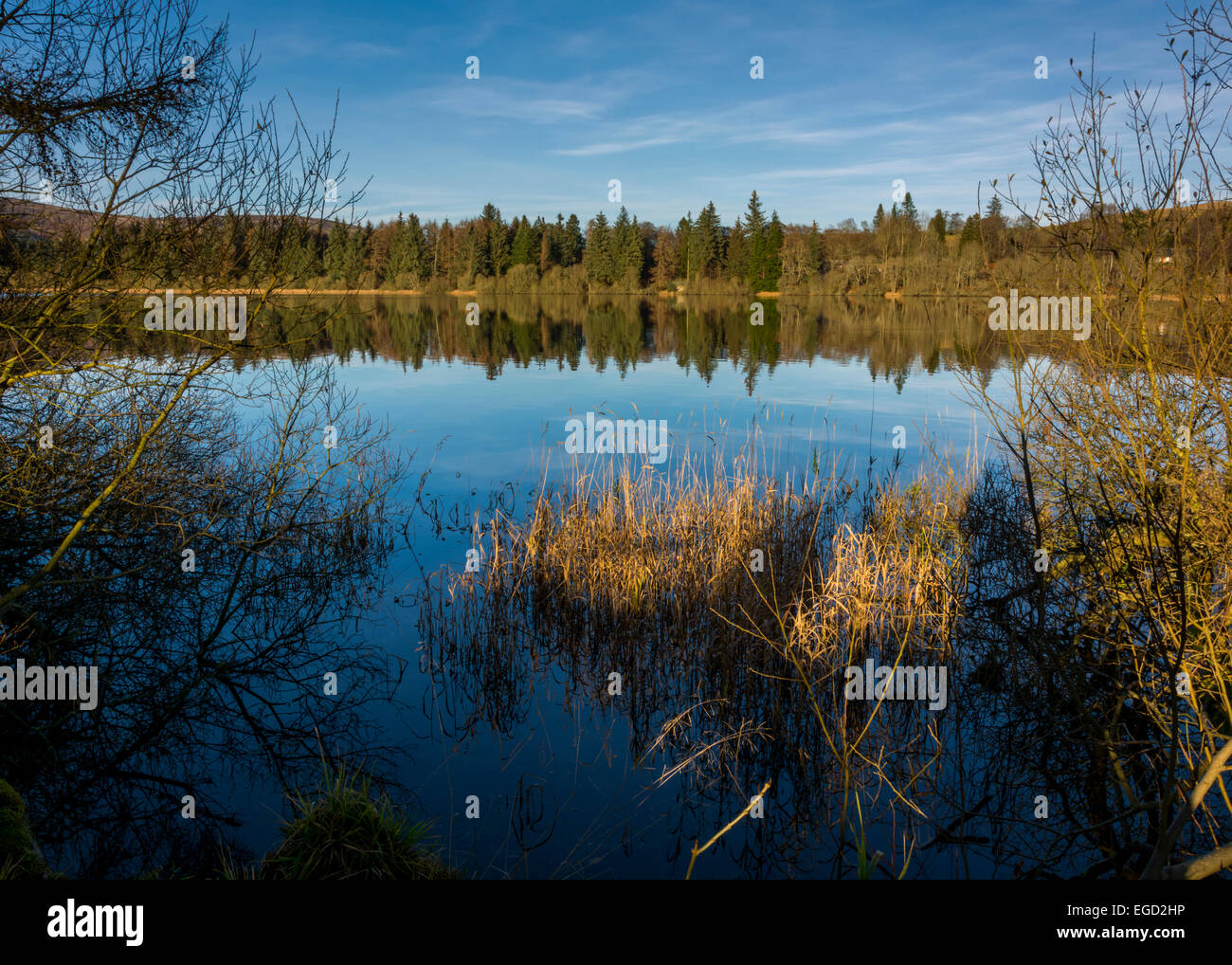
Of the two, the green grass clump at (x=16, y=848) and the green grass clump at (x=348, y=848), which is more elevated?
the green grass clump at (x=16, y=848)

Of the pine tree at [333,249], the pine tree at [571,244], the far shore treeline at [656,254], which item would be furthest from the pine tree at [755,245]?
the pine tree at [333,249]

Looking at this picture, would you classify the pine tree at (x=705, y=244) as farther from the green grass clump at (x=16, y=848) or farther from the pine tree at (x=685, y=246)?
the green grass clump at (x=16, y=848)

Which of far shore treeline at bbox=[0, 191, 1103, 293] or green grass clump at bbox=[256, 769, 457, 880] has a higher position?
far shore treeline at bbox=[0, 191, 1103, 293]

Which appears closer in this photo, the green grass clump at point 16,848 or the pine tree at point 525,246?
the green grass clump at point 16,848

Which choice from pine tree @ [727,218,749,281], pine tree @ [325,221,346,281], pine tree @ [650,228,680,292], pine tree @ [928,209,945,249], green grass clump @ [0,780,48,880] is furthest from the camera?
pine tree @ [650,228,680,292]

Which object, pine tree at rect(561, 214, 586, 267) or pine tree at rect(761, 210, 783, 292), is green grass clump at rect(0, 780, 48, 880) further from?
pine tree at rect(561, 214, 586, 267)

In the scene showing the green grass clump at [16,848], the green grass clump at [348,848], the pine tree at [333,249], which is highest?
the pine tree at [333,249]

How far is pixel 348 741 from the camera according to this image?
225 inches

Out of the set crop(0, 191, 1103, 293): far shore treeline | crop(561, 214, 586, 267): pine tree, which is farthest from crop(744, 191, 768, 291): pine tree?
crop(561, 214, 586, 267): pine tree

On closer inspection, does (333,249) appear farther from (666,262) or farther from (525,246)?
(666,262)
